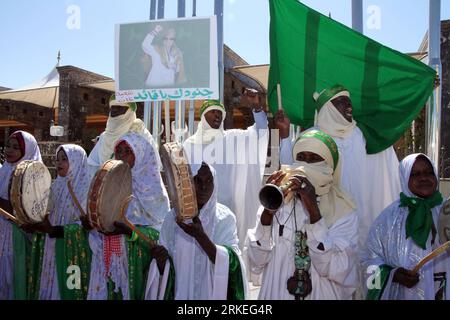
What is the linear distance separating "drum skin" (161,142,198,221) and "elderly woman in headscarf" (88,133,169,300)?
0.66 meters

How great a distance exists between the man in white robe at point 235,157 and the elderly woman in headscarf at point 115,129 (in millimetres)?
676

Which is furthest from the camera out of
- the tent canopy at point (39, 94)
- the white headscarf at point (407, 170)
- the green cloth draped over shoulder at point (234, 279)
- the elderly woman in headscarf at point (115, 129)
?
the tent canopy at point (39, 94)

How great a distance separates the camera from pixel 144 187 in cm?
343

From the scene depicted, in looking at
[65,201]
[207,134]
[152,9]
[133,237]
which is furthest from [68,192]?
[152,9]

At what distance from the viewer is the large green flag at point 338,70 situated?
177 inches

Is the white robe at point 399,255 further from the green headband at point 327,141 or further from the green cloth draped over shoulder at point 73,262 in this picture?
the green cloth draped over shoulder at point 73,262

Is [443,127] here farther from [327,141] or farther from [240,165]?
[327,141]

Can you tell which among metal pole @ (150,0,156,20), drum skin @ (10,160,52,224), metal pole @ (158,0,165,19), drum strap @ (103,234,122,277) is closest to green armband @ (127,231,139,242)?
drum strap @ (103,234,122,277)

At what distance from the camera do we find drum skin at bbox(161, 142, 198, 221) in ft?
8.55

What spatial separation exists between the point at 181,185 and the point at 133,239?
814 millimetres

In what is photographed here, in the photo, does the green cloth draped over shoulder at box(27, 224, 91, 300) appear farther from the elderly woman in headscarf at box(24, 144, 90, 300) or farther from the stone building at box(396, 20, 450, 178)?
the stone building at box(396, 20, 450, 178)

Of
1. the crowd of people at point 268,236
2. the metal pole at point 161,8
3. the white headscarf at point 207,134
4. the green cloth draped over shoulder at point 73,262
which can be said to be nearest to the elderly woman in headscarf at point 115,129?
the white headscarf at point 207,134
